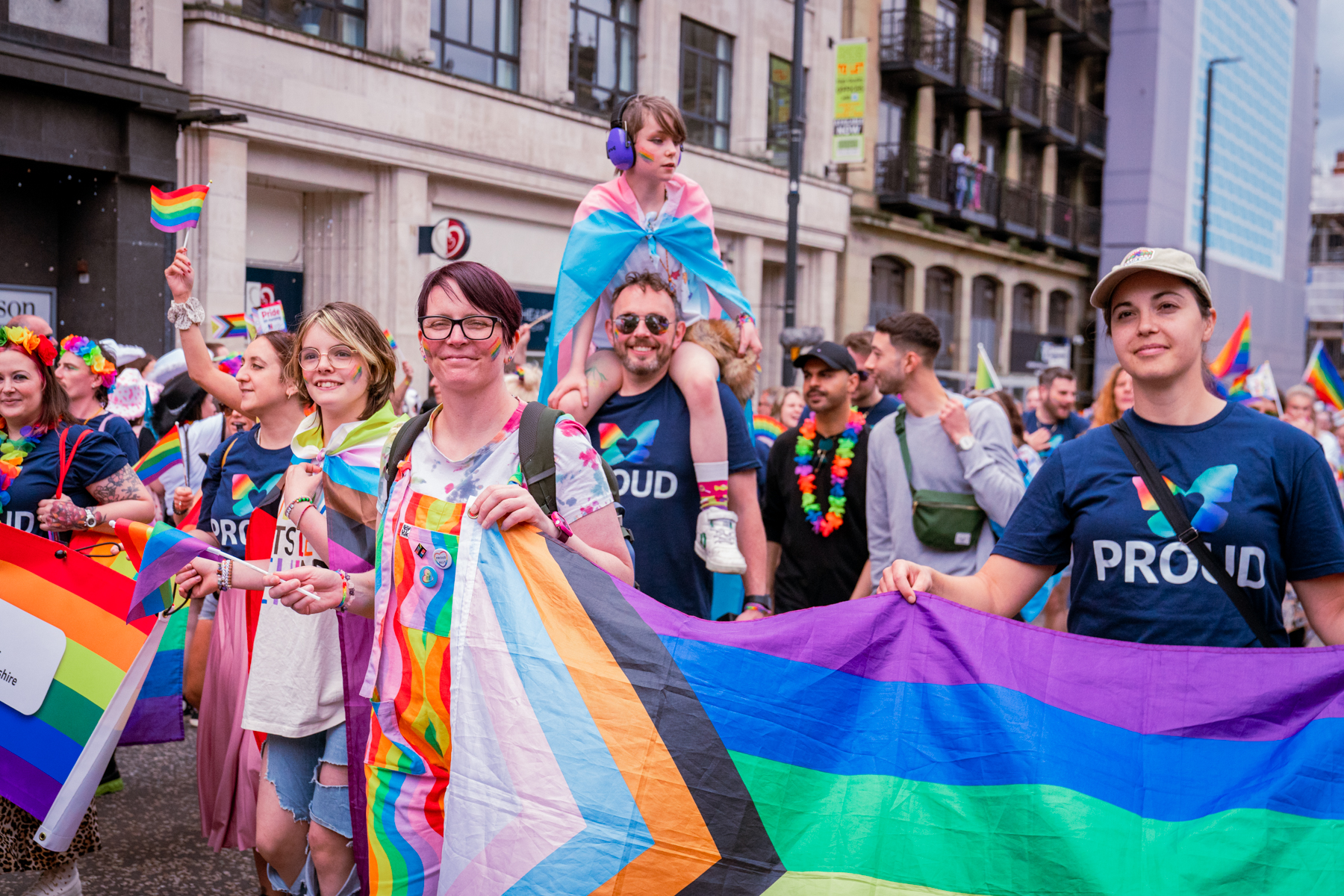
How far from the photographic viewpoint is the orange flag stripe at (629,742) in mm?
2625

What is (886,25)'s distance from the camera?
2925 centimetres

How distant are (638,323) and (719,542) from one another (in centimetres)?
81

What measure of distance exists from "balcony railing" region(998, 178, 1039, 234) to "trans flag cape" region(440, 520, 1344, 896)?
110 feet

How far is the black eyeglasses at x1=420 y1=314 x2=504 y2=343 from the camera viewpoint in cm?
292

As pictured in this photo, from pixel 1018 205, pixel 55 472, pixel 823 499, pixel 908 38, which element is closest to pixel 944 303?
pixel 1018 205

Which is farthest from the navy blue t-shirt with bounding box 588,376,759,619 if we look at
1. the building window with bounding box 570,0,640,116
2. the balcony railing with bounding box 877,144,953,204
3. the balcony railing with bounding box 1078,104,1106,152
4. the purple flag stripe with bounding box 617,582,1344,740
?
the balcony railing with bounding box 1078,104,1106,152

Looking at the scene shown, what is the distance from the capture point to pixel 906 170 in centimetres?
2962

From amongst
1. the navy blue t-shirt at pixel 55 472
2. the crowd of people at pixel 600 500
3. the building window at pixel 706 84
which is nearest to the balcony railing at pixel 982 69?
the building window at pixel 706 84

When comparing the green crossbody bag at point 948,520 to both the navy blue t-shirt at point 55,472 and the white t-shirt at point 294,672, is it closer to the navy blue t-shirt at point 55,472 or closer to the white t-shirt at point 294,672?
the white t-shirt at point 294,672

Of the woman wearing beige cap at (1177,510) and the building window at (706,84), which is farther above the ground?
the building window at (706,84)

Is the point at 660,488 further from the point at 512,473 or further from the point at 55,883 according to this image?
the point at 55,883

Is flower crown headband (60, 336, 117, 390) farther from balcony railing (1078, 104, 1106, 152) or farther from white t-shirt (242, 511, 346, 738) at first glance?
balcony railing (1078, 104, 1106, 152)

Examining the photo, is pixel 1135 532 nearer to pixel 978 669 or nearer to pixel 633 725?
pixel 978 669

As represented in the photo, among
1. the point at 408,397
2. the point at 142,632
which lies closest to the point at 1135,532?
the point at 142,632
